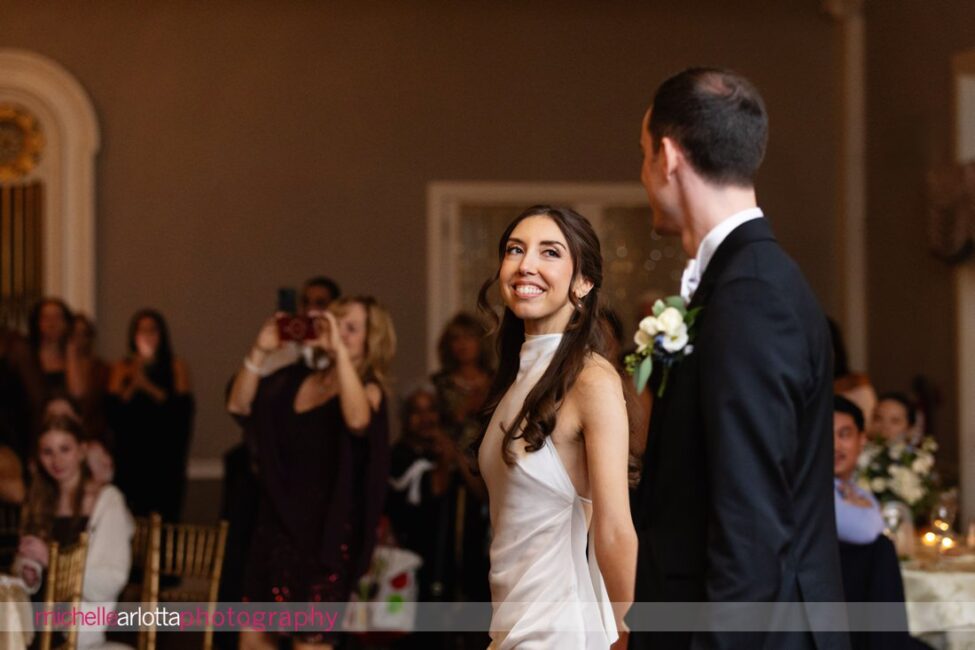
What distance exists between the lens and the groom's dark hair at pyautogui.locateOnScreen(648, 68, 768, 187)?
74.9 inches

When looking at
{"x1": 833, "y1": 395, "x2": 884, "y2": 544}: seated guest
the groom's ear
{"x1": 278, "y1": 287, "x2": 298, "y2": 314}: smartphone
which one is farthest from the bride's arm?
{"x1": 278, "y1": 287, "x2": 298, "y2": 314}: smartphone

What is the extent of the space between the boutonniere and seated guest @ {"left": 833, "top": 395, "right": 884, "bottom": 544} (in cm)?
240

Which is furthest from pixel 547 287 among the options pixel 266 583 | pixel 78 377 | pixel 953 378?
pixel 78 377

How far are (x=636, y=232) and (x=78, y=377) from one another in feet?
14.2

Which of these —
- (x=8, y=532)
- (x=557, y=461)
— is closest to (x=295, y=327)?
(x=8, y=532)

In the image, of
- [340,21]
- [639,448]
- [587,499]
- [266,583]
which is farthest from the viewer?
[340,21]

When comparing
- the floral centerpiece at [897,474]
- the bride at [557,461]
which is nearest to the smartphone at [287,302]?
the floral centerpiece at [897,474]

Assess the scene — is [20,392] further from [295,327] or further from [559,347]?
[559,347]

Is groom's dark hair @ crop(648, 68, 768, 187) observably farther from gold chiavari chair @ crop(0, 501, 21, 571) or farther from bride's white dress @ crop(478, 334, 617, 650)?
gold chiavari chair @ crop(0, 501, 21, 571)

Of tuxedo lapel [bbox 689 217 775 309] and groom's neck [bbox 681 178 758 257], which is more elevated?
groom's neck [bbox 681 178 758 257]

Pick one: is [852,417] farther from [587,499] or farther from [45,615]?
[45,615]

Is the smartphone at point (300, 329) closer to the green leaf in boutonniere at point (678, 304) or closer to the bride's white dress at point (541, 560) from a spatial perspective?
the bride's white dress at point (541, 560)

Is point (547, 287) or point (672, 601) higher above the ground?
point (547, 287)

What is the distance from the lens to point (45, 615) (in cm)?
418
